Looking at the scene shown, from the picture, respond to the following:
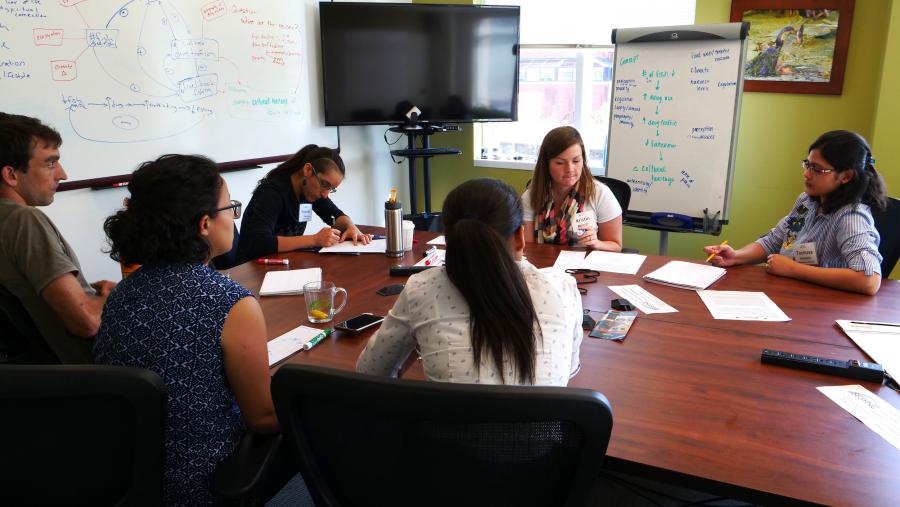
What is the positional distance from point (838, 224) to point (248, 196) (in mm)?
2980

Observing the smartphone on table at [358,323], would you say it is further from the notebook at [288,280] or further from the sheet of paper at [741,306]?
the sheet of paper at [741,306]

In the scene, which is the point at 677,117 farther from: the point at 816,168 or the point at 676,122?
the point at 816,168

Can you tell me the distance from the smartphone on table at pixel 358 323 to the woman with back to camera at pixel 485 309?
0.41 meters

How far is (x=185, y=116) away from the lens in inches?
130

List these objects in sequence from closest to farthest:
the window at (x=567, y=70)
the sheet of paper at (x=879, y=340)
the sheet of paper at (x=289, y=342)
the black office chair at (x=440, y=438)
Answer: the black office chair at (x=440, y=438)
the sheet of paper at (x=879, y=340)
the sheet of paper at (x=289, y=342)
the window at (x=567, y=70)

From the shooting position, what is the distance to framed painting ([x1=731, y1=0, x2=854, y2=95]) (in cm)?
345

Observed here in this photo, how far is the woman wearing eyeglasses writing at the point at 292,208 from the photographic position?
269 cm

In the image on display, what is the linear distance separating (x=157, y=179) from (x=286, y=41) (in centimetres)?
277

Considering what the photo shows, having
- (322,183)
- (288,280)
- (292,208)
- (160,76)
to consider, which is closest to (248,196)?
(160,76)

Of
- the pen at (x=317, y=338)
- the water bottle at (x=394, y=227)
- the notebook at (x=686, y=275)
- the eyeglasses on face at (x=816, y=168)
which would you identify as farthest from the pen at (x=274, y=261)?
→ the eyeglasses on face at (x=816, y=168)

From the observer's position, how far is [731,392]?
54.8 inches

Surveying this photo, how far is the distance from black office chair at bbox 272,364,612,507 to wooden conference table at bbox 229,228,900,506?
288 millimetres

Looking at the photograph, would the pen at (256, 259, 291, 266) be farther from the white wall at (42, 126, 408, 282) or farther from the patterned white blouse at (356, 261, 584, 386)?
the patterned white blouse at (356, 261, 584, 386)

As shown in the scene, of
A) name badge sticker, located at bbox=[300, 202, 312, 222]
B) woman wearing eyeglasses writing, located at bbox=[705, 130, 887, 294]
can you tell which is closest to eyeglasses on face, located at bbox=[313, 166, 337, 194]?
name badge sticker, located at bbox=[300, 202, 312, 222]
